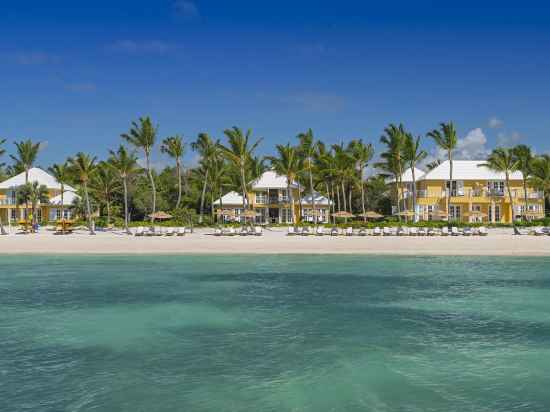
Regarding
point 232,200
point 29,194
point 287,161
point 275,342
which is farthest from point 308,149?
point 275,342

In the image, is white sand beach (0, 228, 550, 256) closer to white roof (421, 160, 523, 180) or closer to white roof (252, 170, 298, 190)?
white roof (421, 160, 523, 180)

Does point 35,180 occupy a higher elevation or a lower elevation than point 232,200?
higher

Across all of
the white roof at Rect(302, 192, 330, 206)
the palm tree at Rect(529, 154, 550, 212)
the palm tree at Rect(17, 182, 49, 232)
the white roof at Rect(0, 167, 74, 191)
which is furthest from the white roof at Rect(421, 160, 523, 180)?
the white roof at Rect(0, 167, 74, 191)

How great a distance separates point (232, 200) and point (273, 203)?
4425 millimetres

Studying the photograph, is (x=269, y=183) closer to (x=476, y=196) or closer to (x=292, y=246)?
(x=476, y=196)

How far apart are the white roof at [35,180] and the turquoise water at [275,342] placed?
45.4m

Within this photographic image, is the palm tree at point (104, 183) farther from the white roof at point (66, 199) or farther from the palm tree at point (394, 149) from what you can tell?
the palm tree at point (394, 149)

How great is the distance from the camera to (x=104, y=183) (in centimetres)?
5644

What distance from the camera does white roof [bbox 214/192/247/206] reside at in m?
60.8

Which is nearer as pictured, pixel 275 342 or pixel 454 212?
pixel 275 342

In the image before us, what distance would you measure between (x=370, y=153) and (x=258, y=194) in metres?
13.3

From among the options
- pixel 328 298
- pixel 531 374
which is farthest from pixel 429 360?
pixel 328 298

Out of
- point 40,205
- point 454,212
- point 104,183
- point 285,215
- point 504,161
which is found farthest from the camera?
point 285,215

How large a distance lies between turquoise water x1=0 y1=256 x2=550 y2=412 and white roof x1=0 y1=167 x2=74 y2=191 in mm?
45389
